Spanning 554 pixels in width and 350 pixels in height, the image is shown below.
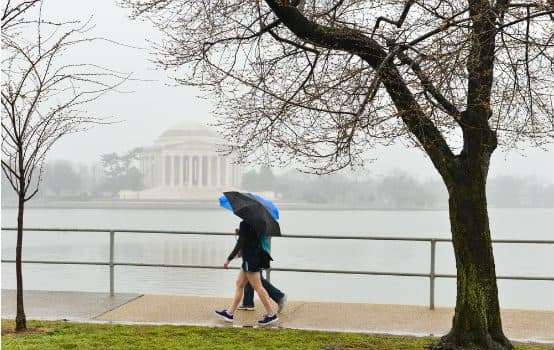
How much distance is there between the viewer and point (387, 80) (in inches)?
294

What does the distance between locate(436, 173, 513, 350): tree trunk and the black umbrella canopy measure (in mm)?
2298

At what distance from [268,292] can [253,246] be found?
2.90 ft

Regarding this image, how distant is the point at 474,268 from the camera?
7.62 meters

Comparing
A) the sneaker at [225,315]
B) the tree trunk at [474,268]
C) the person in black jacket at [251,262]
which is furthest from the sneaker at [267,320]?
the tree trunk at [474,268]

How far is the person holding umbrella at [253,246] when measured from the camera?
8930mm

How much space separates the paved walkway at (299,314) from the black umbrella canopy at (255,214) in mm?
1124

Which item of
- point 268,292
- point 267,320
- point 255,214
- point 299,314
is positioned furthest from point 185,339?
point 299,314

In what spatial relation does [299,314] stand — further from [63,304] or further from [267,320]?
[63,304]

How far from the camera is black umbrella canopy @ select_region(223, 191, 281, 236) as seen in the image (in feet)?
29.2

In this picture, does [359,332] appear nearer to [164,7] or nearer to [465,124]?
[465,124]

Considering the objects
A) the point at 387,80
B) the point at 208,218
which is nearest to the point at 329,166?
the point at 387,80

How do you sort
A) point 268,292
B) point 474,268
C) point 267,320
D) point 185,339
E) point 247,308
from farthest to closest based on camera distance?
point 247,308, point 268,292, point 267,320, point 185,339, point 474,268

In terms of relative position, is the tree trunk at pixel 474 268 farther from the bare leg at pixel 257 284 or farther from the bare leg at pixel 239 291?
the bare leg at pixel 239 291

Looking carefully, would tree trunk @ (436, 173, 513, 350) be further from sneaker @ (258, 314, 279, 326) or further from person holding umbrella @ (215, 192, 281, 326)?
person holding umbrella @ (215, 192, 281, 326)
